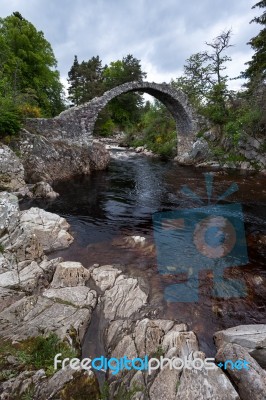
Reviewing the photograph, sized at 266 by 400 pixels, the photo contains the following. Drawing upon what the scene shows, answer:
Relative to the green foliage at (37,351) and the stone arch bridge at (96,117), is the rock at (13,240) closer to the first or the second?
the green foliage at (37,351)

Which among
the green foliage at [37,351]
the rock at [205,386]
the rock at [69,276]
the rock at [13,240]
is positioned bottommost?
the rock at [205,386]

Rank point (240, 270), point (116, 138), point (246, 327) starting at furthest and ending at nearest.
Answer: point (116, 138)
point (240, 270)
point (246, 327)

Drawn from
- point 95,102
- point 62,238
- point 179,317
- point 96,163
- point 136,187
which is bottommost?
point 179,317

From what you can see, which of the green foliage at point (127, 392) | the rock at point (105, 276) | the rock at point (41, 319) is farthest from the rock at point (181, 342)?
the rock at point (105, 276)

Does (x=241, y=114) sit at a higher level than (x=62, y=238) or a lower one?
higher

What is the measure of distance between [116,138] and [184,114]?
18829mm

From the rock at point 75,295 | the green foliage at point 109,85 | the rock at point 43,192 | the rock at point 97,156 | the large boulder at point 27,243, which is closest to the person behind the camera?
the rock at point 75,295

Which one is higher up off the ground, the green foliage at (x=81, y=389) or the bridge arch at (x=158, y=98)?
the bridge arch at (x=158, y=98)

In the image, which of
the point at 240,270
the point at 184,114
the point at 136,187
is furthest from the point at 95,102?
the point at 240,270

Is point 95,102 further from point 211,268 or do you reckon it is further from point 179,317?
point 179,317

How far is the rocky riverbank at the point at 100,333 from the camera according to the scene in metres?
2.26

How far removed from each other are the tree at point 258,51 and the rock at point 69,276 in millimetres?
19331

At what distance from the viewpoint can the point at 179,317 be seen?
11.1 ft

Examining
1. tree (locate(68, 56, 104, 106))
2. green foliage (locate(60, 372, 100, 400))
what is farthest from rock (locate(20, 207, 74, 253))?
tree (locate(68, 56, 104, 106))
